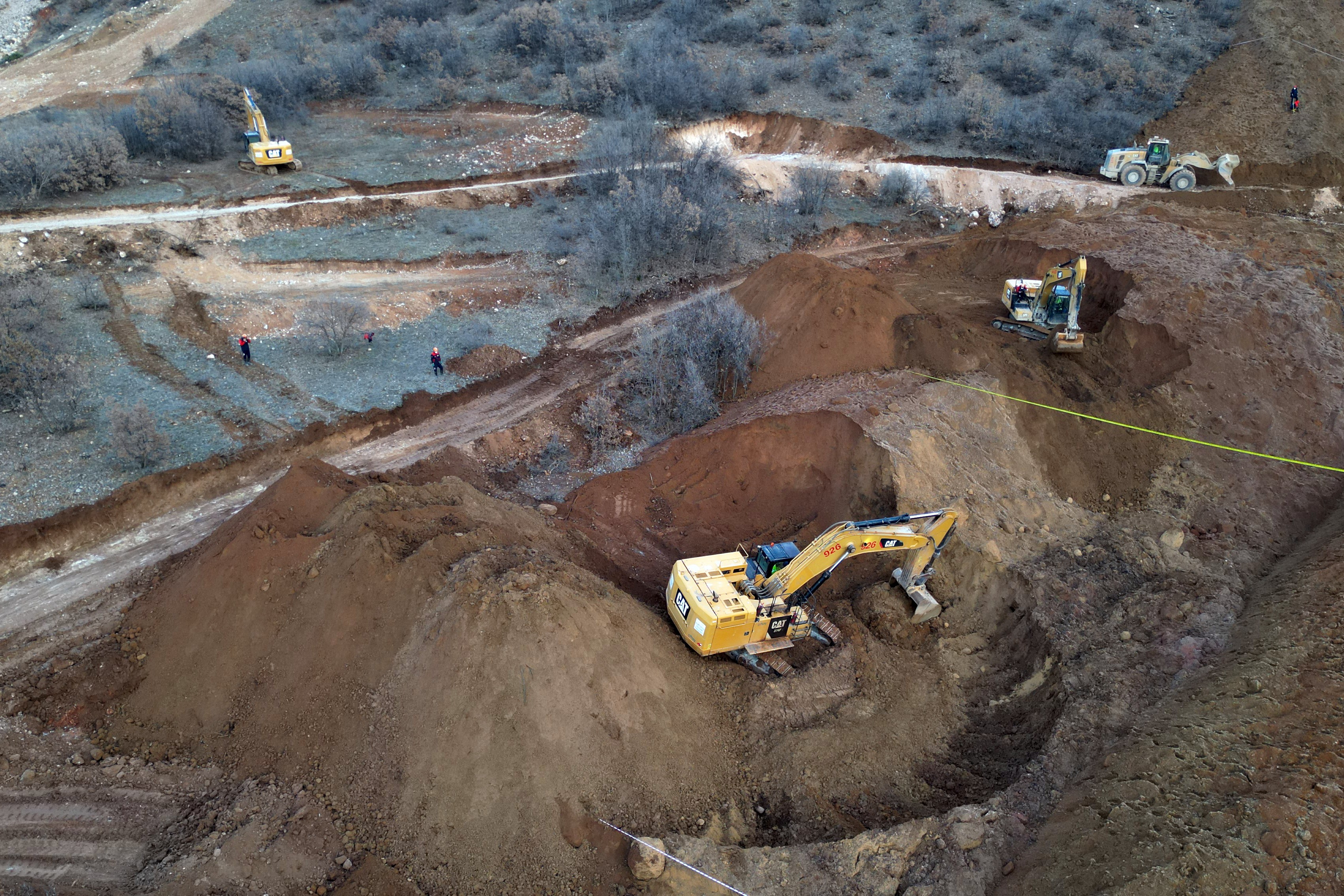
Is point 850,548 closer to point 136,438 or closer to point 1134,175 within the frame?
point 136,438

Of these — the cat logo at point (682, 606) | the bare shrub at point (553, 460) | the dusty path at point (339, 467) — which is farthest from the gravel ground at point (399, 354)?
the cat logo at point (682, 606)

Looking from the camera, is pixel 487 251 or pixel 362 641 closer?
pixel 362 641

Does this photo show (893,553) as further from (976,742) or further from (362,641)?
(362,641)

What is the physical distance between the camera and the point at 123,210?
27.2 meters

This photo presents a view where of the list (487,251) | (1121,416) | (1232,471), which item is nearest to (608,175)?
(487,251)

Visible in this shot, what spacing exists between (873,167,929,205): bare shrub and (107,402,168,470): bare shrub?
26.3 meters

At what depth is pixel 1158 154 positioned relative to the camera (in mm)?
29594

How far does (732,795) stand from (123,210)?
2796 cm

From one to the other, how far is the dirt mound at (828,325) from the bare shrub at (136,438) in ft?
44.8

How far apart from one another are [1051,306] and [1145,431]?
15.7ft

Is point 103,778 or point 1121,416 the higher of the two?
point 103,778

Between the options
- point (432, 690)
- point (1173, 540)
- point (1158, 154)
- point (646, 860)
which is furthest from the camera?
point (1158, 154)

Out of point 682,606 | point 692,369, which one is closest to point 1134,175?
point 692,369

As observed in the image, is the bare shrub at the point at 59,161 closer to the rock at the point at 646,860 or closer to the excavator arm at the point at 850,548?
the excavator arm at the point at 850,548
